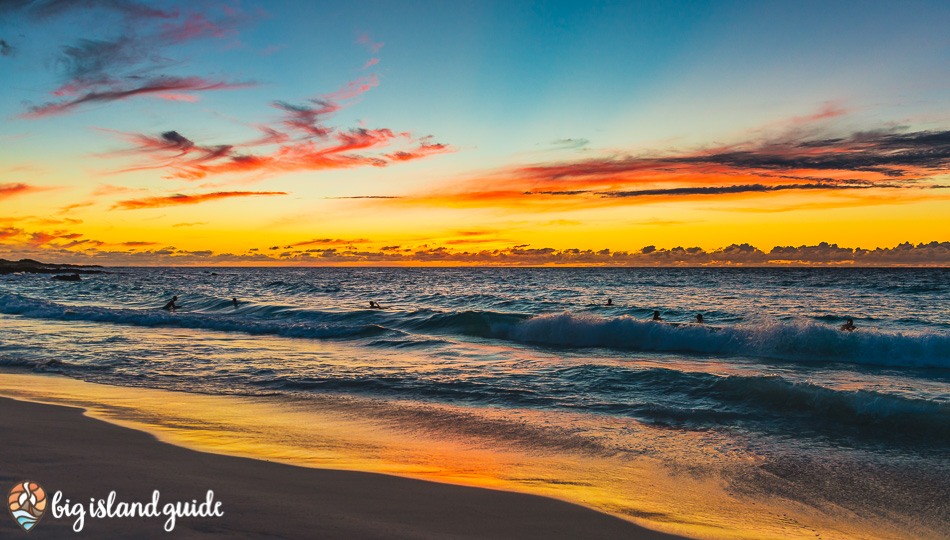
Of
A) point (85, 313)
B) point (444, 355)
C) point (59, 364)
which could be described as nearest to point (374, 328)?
point (444, 355)

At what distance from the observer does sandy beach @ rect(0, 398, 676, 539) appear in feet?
12.4

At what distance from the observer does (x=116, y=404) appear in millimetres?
8453

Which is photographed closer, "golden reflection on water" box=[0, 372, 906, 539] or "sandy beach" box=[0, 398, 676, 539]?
"sandy beach" box=[0, 398, 676, 539]

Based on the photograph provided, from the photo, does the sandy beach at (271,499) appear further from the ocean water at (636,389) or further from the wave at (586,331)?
the wave at (586,331)

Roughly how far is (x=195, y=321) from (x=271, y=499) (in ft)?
69.8

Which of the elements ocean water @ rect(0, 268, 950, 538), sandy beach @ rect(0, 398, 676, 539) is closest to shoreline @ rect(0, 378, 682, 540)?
sandy beach @ rect(0, 398, 676, 539)

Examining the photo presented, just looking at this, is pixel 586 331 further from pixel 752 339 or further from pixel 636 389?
pixel 636 389

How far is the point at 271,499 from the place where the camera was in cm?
439

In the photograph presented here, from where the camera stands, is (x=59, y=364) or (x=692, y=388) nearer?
(x=692, y=388)

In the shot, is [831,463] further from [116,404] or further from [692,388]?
[116,404]

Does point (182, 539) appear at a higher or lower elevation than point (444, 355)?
higher

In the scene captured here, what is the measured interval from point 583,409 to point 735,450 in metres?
2.71

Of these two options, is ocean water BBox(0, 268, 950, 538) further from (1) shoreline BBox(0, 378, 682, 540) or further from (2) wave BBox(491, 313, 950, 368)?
(1) shoreline BBox(0, 378, 682, 540)

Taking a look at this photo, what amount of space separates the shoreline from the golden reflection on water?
367mm
